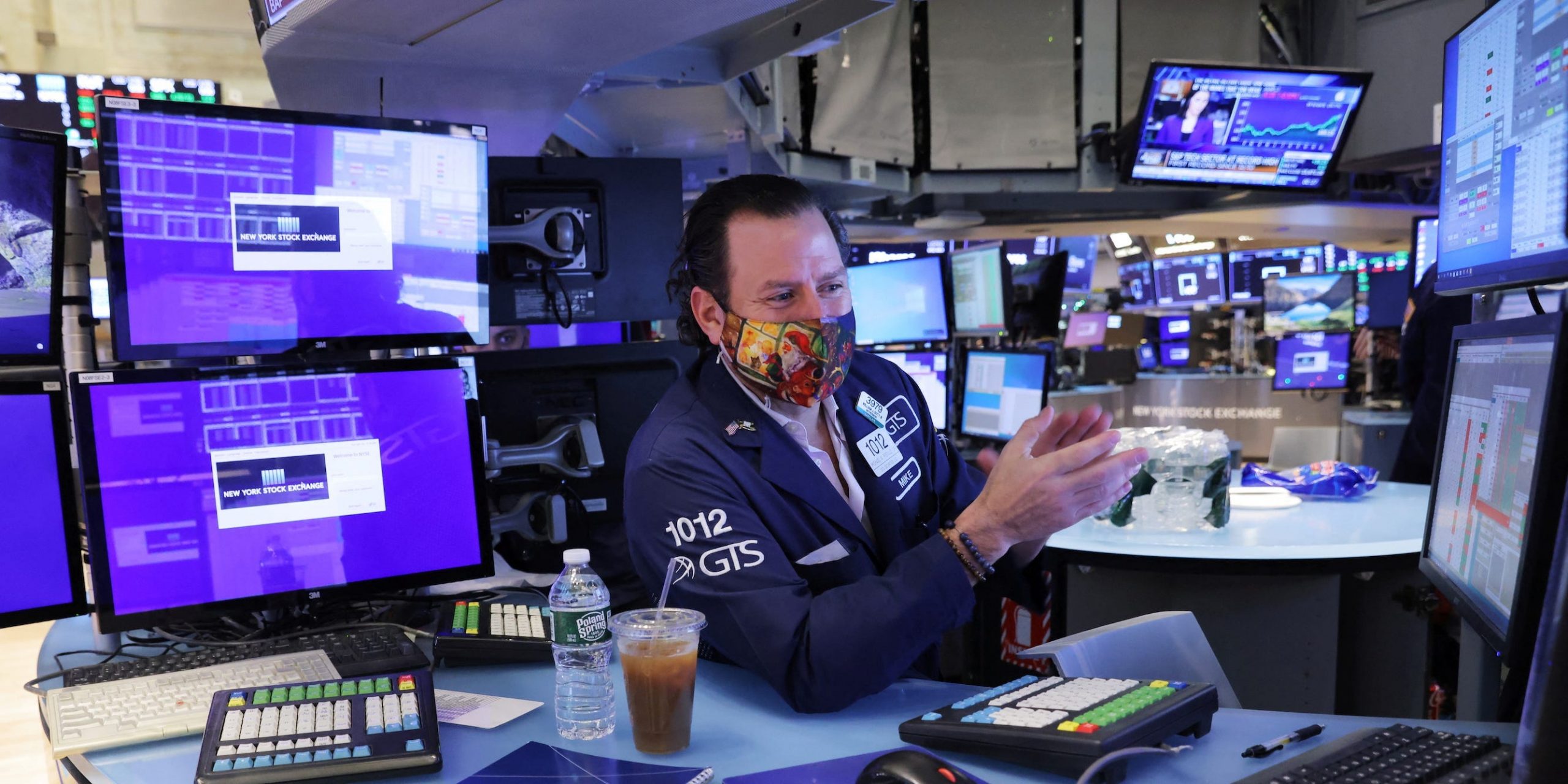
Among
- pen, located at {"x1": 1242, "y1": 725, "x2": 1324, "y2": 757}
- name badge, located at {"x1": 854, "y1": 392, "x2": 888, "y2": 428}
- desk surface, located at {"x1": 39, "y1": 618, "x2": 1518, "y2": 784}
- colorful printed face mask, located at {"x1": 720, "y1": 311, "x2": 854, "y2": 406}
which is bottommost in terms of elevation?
desk surface, located at {"x1": 39, "y1": 618, "x2": 1518, "y2": 784}

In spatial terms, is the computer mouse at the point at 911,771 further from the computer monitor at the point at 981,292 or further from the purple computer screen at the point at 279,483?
Result: the computer monitor at the point at 981,292

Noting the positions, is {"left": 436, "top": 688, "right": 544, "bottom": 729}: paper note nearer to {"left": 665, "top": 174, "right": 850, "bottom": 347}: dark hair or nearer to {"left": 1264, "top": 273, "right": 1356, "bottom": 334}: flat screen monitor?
{"left": 665, "top": 174, "right": 850, "bottom": 347}: dark hair

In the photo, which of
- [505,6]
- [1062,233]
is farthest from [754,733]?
[1062,233]

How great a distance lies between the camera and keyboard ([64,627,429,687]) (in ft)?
4.66

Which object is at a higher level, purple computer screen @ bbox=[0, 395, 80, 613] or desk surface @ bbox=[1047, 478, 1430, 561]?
purple computer screen @ bbox=[0, 395, 80, 613]

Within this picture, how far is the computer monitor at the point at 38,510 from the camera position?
1410 millimetres

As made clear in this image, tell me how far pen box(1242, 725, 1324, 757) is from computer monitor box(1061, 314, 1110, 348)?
7748 mm

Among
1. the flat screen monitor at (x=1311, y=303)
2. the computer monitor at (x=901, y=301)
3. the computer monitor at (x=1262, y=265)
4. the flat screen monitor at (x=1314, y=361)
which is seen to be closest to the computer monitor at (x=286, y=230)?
the computer monitor at (x=901, y=301)

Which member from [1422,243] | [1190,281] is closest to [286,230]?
[1422,243]

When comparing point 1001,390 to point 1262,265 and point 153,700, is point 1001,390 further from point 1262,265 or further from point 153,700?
point 1262,265

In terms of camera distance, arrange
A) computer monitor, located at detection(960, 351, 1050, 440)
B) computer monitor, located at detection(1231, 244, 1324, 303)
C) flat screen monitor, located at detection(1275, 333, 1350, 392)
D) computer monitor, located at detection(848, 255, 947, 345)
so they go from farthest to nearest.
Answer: computer monitor, located at detection(1231, 244, 1324, 303)
flat screen monitor, located at detection(1275, 333, 1350, 392)
computer monitor, located at detection(848, 255, 947, 345)
computer monitor, located at detection(960, 351, 1050, 440)

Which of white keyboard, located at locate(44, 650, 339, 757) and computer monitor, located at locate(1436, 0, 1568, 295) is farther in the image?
white keyboard, located at locate(44, 650, 339, 757)

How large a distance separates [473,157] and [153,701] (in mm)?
968

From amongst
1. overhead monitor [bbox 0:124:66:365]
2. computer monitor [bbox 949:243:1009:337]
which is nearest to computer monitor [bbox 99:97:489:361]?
overhead monitor [bbox 0:124:66:365]
